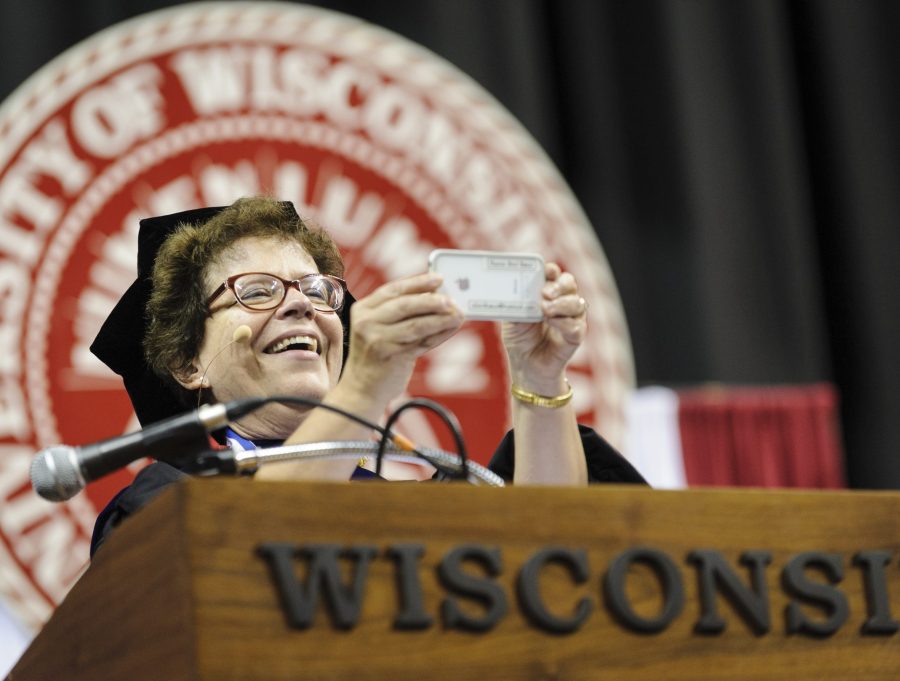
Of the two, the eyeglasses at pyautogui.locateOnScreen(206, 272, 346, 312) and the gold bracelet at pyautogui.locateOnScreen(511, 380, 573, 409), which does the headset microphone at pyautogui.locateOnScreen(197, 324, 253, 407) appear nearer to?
the eyeglasses at pyautogui.locateOnScreen(206, 272, 346, 312)

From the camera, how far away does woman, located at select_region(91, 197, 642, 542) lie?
122 cm

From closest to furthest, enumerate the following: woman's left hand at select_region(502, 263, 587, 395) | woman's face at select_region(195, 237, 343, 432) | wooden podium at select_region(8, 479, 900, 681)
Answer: wooden podium at select_region(8, 479, 900, 681) < woman's left hand at select_region(502, 263, 587, 395) < woman's face at select_region(195, 237, 343, 432)

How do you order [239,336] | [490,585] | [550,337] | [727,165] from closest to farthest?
[490,585]
[550,337]
[239,336]
[727,165]

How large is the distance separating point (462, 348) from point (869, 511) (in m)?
1.78

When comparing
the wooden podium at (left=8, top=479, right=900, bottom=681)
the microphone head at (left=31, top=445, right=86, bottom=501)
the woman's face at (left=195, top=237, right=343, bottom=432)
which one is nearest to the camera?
the wooden podium at (left=8, top=479, right=900, bottom=681)

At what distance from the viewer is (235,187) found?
2.76 metres

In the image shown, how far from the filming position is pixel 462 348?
287 centimetres

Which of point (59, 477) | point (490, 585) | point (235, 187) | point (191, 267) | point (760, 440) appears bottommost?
point (760, 440)

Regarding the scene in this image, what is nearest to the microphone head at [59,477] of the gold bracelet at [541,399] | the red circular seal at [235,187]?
the gold bracelet at [541,399]

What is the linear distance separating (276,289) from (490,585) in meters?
0.77

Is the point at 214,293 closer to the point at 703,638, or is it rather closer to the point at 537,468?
the point at 537,468

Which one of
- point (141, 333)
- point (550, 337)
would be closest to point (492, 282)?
point (550, 337)

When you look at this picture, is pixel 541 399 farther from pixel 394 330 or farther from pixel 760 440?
pixel 760 440

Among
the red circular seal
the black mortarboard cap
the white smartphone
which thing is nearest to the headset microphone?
the black mortarboard cap
